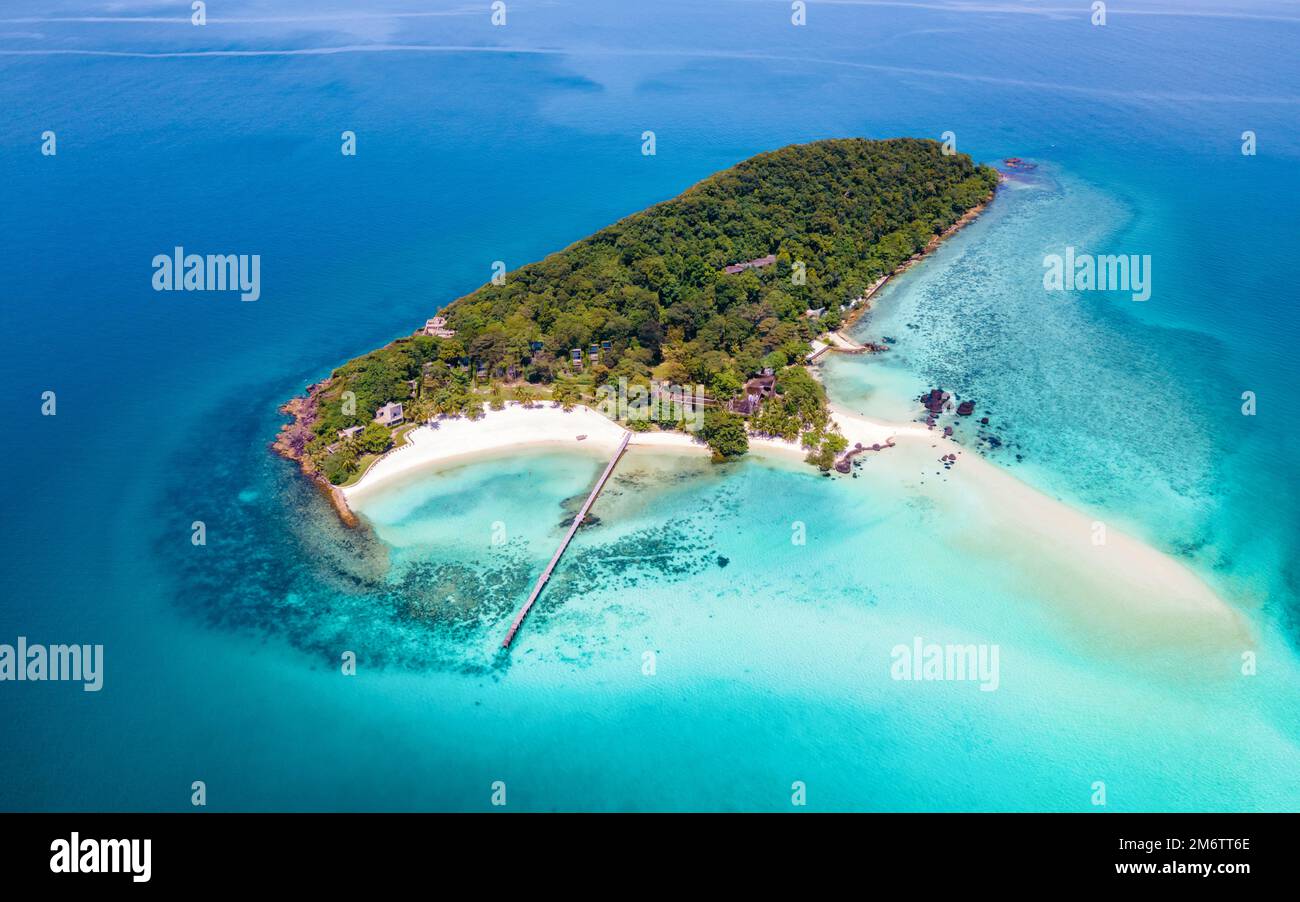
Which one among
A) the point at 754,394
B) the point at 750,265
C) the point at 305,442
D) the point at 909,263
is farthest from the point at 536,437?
the point at 909,263

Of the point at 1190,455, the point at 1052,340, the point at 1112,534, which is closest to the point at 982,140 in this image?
the point at 1052,340

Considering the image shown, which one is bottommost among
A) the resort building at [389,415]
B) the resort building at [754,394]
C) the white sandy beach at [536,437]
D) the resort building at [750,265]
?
the white sandy beach at [536,437]

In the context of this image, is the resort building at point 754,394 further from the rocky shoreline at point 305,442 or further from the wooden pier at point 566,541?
the rocky shoreline at point 305,442

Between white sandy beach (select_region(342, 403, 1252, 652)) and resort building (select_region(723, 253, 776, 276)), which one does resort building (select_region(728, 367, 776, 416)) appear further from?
resort building (select_region(723, 253, 776, 276))

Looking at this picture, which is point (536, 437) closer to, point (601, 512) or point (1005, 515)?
point (601, 512)

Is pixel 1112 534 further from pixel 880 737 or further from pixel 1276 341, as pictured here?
pixel 1276 341

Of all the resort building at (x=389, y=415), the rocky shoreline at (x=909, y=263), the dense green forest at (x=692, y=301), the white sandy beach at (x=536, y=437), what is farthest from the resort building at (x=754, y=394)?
the resort building at (x=389, y=415)
